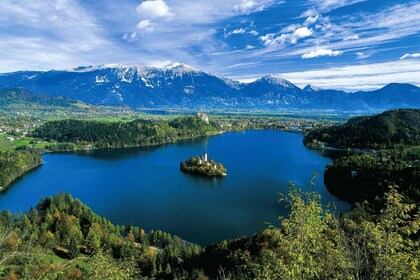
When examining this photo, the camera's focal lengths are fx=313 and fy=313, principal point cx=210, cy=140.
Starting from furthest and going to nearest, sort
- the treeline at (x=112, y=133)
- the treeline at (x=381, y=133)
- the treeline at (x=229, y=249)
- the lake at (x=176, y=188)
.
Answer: the treeline at (x=112, y=133), the treeline at (x=381, y=133), the lake at (x=176, y=188), the treeline at (x=229, y=249)

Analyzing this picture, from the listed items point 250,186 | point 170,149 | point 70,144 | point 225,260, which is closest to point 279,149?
point 170,149

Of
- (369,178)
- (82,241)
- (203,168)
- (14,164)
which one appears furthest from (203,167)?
(14,164)

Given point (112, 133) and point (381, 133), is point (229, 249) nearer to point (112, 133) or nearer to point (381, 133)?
point (381, 133)

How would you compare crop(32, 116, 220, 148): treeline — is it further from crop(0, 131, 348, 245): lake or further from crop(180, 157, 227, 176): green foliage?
crop(180, 157, 227, 176): green foliage

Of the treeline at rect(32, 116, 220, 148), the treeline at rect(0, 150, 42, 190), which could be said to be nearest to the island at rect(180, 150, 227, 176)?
the treeline at rect(0, 150, 42, 190)

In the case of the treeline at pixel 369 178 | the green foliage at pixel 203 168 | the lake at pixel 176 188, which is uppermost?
the treeline at pixel 369 178

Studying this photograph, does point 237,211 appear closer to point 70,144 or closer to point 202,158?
point 202,158

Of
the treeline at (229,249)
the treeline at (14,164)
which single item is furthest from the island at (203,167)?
the treeline at (14,164)

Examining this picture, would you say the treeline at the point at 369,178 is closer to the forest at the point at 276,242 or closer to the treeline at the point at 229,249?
the forest at the point at 276,242
